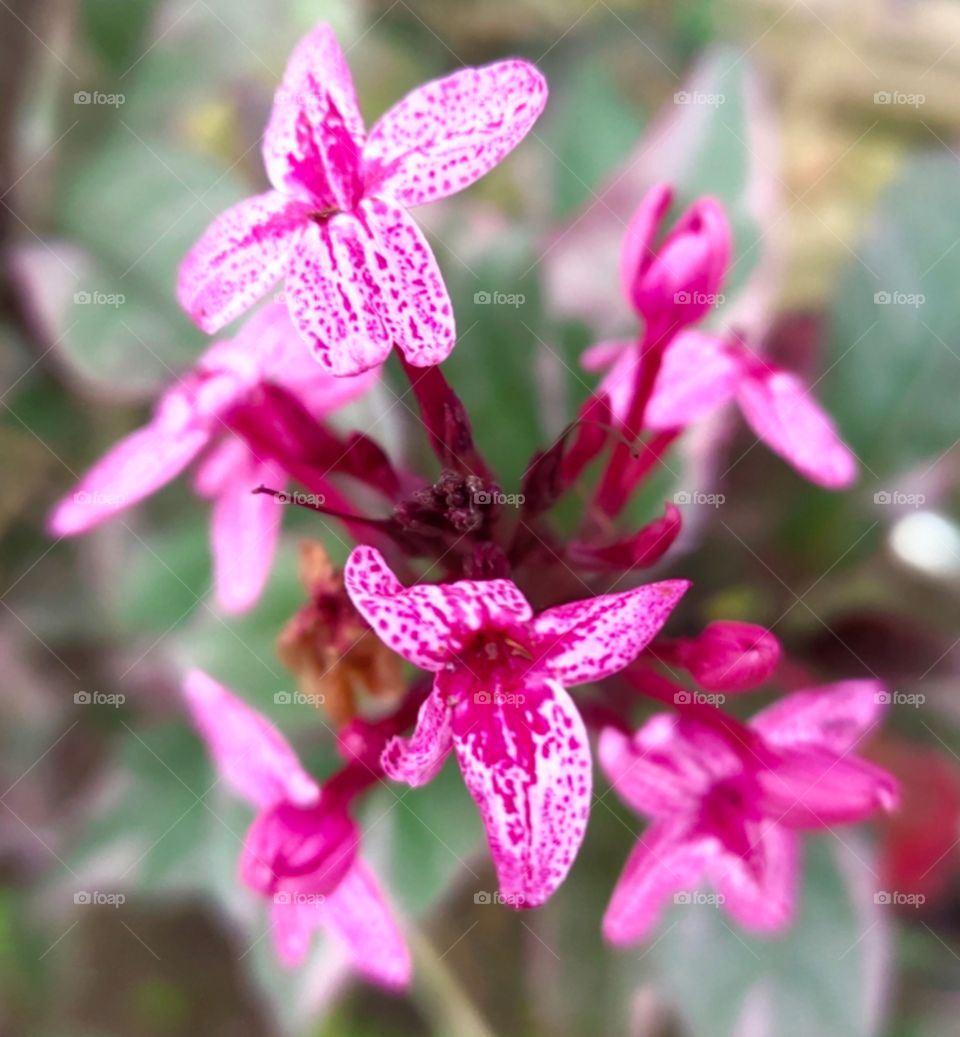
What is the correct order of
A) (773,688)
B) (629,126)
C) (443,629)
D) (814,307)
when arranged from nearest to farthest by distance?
1. (443,629)
2. (773,688)
3. (629,126)
4. (814,307)

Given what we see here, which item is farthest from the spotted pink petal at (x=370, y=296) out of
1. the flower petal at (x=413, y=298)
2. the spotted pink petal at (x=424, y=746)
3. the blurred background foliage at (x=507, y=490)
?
the blurred background foliage at (x=507, y=490)

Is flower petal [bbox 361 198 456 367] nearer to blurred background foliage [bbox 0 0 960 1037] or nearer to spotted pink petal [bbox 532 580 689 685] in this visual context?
spotted pink petal [bbox 532 580 689 685]

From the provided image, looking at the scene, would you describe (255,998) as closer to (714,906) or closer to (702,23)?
(714,906)

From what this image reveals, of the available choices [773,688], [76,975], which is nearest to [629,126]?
[773,688]

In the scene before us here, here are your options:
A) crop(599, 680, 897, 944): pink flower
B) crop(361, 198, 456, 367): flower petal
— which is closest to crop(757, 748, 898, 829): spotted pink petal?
crop(599, 680, 897, 944): pink flower

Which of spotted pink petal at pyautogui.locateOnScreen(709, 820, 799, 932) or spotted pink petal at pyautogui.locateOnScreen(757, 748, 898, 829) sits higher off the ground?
spotted pink petal at pyautogui.locateOnScreen(757, 748, 898, 829)

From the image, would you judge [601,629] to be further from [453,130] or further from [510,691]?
[453,130]
